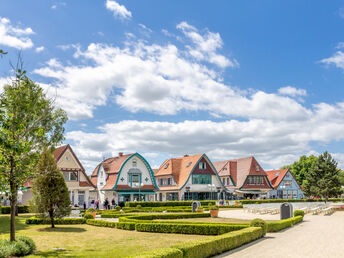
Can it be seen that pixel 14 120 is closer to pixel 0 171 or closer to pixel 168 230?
pixel 0 171

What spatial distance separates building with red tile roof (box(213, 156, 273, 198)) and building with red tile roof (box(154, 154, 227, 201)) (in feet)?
17.4

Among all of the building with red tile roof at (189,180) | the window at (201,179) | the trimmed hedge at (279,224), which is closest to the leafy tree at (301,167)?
the building with red tile roof at (189,180)

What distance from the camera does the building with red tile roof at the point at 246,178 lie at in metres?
66.4

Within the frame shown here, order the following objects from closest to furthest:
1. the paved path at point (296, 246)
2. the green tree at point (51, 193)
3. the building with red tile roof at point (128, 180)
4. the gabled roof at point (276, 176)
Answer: the paved path at point (296, 246)
the green tree at point (51, 193)
the building with red tile roof at point (128, 180)
the gabled roof at point (276, 176)

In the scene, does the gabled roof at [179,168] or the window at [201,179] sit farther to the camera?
the window at [201,179]

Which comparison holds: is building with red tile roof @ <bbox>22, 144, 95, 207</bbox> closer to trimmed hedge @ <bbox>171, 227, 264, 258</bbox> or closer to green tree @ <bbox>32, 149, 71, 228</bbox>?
green tree @ <bbox>32, 149, 71, 228</bbox>

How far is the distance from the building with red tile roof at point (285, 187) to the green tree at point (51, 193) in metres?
57.2

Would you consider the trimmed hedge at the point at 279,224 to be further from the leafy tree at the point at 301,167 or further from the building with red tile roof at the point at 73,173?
the leafy tree at the point at 301,167

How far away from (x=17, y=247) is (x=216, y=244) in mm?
7580

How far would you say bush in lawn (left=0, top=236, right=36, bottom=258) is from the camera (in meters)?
12.2

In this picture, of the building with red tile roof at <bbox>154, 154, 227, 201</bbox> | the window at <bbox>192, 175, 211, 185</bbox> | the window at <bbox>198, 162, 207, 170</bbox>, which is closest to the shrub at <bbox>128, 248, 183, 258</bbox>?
the building with red tile roof at <bbox>154, 154, 227, 201</bbox>

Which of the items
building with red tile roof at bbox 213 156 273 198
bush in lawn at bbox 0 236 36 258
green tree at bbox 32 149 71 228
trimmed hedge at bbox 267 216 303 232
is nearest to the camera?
bush in lawn at bbox 0 236 36 258

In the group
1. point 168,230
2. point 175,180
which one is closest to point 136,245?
point 168,230

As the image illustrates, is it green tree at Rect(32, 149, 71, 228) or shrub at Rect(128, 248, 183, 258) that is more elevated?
green tree at Rect(32, 149, 71, 228)
